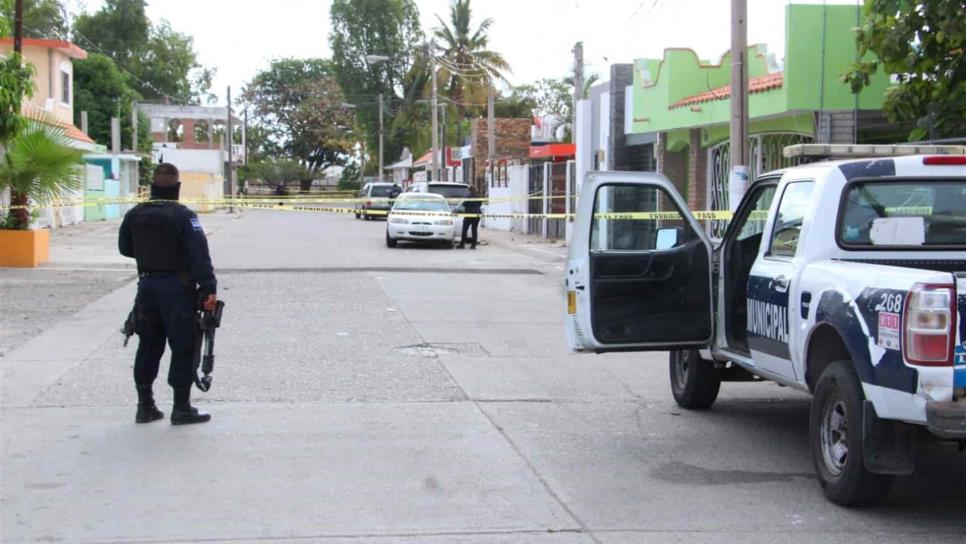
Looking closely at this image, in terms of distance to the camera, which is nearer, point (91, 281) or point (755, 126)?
point (91, 281)

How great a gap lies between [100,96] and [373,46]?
23.3 m

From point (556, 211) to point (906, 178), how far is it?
27289 mm

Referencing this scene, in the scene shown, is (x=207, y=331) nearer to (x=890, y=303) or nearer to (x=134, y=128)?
(x=890, y=303)

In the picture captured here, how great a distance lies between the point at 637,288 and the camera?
7.69 metres

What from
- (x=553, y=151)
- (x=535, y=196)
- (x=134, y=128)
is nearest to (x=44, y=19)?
(x=134, y=128)

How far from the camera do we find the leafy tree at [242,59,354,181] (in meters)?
95.8

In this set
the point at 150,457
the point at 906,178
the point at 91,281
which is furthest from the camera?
the point at 91,281

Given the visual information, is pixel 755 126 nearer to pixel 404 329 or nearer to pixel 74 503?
pixel 404 329

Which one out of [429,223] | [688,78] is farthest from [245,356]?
[429,223]

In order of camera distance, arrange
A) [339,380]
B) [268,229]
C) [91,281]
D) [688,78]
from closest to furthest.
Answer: [339,380], [91,281], [688,78], [268,229]

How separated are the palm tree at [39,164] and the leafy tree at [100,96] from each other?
3707 centimetres

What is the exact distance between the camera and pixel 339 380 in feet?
32.7

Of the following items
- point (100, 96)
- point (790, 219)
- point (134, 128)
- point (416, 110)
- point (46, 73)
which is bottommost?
point (790, 219)

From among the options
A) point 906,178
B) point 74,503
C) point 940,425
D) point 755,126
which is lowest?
point 74,503
